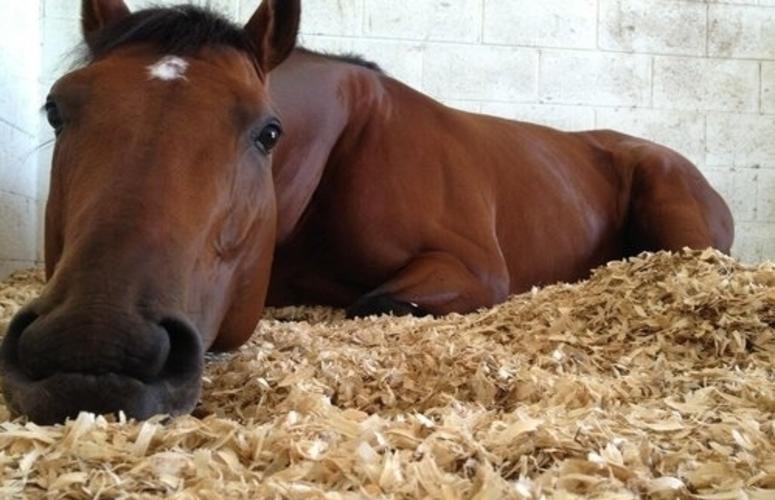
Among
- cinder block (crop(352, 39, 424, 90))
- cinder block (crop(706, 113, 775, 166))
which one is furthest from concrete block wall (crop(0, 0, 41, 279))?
cinder block (crop(706, 113, 775, 166))

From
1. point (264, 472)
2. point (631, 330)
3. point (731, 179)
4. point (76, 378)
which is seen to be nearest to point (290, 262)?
point (631, 330)

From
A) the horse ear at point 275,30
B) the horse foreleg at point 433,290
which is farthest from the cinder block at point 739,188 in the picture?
the horse ear at point 275,30

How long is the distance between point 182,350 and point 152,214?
0.22 meters

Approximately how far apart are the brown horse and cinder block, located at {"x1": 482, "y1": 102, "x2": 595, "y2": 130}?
0.32m

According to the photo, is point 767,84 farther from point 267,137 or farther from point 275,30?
point 267,137

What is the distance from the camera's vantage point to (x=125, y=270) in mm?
1154

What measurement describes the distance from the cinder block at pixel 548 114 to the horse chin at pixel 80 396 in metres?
3.40

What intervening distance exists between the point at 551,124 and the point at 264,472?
3695 millimetres

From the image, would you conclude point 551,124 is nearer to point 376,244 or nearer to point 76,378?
point 376,244

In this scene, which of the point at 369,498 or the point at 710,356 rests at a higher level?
the point at 369,498

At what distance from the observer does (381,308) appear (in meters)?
2.38

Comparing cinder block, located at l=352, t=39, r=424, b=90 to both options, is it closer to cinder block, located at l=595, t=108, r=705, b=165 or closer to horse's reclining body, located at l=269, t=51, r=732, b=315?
horse's reclining body, located at l=269, t=51, r=732, b=315

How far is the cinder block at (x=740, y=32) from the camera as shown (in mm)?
4398

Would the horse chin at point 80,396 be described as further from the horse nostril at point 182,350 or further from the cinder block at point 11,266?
the cinder block at point 11,266
